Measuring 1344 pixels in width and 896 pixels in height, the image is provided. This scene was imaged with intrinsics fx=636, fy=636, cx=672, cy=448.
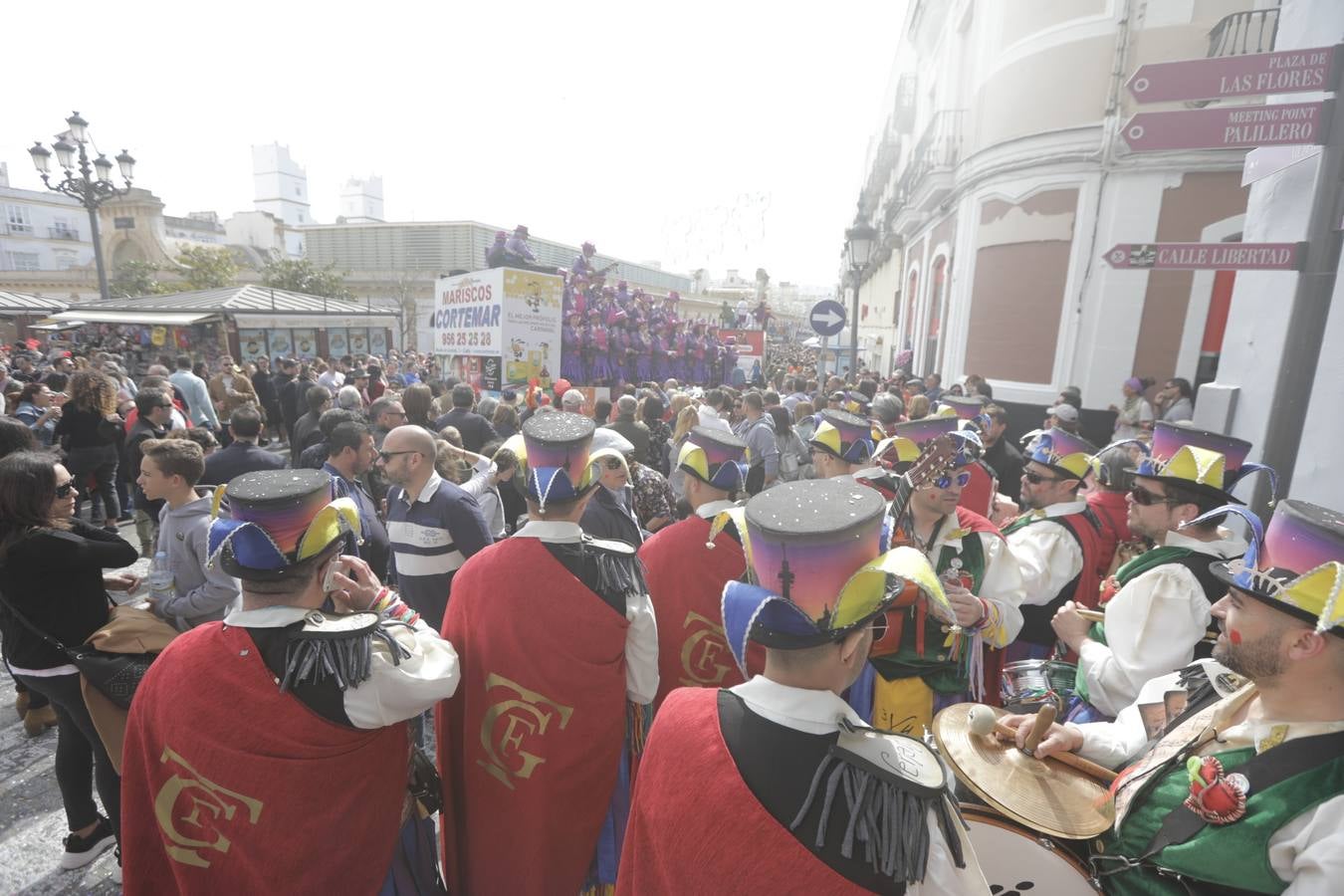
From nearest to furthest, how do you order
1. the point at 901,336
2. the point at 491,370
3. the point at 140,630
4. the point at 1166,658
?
1. the point at 1166,658
2. the point at 140,630
3. the point at 491,370
4. the point at 901,336

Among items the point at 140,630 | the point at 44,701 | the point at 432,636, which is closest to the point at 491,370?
the point at 44,701

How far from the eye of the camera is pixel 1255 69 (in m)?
3.54

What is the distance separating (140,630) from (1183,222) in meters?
12.2

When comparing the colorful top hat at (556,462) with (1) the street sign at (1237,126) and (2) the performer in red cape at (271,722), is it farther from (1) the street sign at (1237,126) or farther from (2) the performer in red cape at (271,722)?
(1) the street sign at (1237,126)

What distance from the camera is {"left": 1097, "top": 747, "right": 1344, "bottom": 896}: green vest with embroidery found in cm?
138

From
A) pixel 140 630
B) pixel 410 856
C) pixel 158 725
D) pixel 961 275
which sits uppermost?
pixel 961 275

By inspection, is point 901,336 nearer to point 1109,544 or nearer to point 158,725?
point 1109,544

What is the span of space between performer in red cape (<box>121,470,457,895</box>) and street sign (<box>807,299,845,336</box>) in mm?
7543

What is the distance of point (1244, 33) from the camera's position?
8328 millimetres

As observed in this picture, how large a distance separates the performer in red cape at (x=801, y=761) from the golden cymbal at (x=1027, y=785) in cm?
63

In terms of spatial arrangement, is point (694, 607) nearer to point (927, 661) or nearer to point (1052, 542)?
point (927, 661)

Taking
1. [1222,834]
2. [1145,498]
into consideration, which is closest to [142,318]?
[1145,498]

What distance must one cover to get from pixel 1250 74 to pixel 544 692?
16.0ft

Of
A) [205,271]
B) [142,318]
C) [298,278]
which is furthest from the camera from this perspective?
[298,278]
